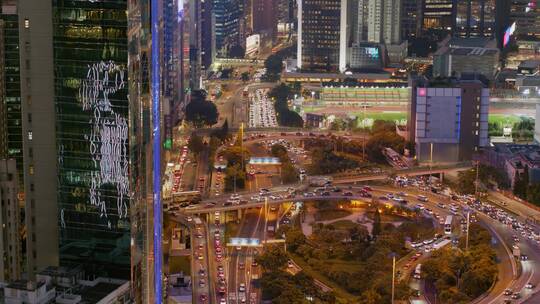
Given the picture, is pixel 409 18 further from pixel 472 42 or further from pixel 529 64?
pixel 529 64

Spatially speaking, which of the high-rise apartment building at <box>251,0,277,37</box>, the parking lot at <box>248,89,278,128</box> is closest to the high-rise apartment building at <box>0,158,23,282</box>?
the parking lot at <box>248,89,278,128</box>

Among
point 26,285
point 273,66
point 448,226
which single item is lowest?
point 448,226

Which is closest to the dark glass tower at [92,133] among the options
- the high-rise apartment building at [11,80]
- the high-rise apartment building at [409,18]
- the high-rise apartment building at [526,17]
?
→ the high-rise apartment building at [11,80]

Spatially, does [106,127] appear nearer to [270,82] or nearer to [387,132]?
[387,132]

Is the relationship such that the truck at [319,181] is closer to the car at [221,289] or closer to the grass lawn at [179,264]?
the grass lawn at [179,264]

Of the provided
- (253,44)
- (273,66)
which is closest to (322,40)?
(273,66)

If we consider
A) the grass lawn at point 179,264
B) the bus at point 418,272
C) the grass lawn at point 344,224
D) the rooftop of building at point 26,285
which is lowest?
the bus at point 418,272
